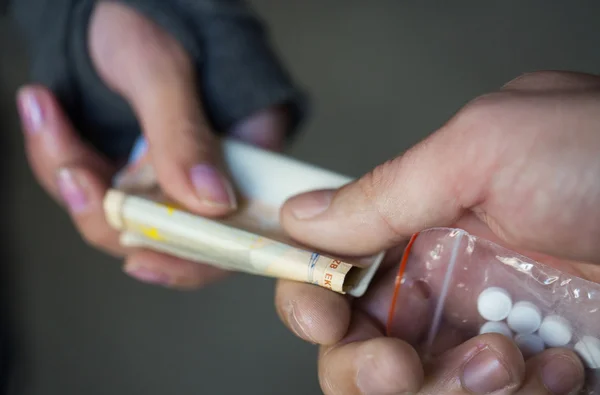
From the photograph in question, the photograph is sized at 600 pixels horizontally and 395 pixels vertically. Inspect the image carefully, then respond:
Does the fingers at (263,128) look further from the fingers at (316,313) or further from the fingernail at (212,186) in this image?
the fingers at (316,313)

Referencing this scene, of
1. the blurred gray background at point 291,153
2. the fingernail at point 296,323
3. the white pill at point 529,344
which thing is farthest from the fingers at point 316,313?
the blurred gray background at point 291,153

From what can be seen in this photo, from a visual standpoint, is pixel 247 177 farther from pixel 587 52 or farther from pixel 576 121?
pixel 587 52

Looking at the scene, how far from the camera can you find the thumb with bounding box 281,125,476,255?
1.06 feet

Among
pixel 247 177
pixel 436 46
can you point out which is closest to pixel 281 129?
pixel 247 177

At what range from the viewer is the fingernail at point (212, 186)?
1.38 ft

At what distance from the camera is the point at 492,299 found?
350mm

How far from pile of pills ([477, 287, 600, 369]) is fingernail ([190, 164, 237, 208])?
19 cm

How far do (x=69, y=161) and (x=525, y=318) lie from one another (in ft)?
1.36

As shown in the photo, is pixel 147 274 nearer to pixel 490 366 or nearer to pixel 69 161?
pixel 69 161

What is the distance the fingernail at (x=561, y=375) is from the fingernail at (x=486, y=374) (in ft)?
0.10

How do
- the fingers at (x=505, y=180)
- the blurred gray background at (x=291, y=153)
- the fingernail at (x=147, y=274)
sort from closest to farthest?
the fingers at (x=505, y=180)
the fingernail at (x=147, y=274)
the blurred gray background at (x=291, y=153)

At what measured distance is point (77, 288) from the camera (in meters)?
0.84

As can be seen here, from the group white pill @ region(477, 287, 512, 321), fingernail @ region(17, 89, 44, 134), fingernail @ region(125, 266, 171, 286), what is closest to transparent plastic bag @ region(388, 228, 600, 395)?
white pill @ region(477, 287, 512, 321)

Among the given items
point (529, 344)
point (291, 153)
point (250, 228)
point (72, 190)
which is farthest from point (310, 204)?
point (291, 153)
